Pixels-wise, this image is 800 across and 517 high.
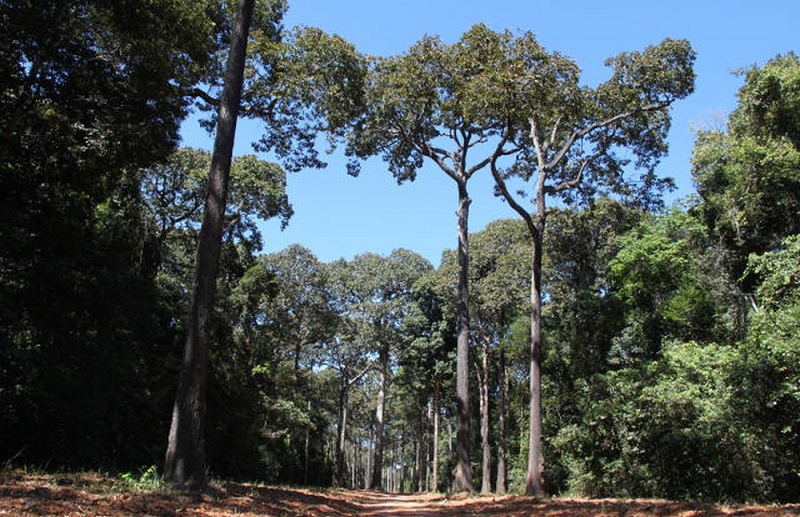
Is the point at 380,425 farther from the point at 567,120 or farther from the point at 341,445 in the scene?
the point at 567,120

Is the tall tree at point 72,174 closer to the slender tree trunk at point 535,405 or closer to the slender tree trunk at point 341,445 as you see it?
the slender tree trunk at point 535,405

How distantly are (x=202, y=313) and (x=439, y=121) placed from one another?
37.3 feet

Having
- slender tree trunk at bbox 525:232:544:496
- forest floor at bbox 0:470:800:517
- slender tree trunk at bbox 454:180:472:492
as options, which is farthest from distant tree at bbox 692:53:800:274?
forest floor at bbox 0:470:800:517

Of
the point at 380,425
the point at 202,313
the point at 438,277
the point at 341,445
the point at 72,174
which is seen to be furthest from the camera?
the point at 341,445

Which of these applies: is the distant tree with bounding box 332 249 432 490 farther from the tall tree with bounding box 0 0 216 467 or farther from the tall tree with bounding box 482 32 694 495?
the tall tree with bounding box 0 0 216 467


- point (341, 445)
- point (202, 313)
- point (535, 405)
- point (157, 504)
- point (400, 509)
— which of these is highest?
point (202, 313)

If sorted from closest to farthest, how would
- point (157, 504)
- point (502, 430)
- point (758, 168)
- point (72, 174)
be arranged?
1. point (157, 504)
2. point (72, 174)
3. point (758, 168)
4. point (502, 430)

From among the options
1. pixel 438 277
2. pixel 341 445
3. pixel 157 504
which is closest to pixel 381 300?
pixel 438 277

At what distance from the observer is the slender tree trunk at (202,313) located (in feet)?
23.8

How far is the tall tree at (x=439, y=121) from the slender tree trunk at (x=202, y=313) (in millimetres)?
6379

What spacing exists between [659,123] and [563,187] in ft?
12.6

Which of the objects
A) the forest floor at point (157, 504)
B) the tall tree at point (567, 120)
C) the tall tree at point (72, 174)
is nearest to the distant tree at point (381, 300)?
the tall tree at point (567, 120)

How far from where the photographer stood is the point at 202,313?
793cm

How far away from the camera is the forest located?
956 cm
